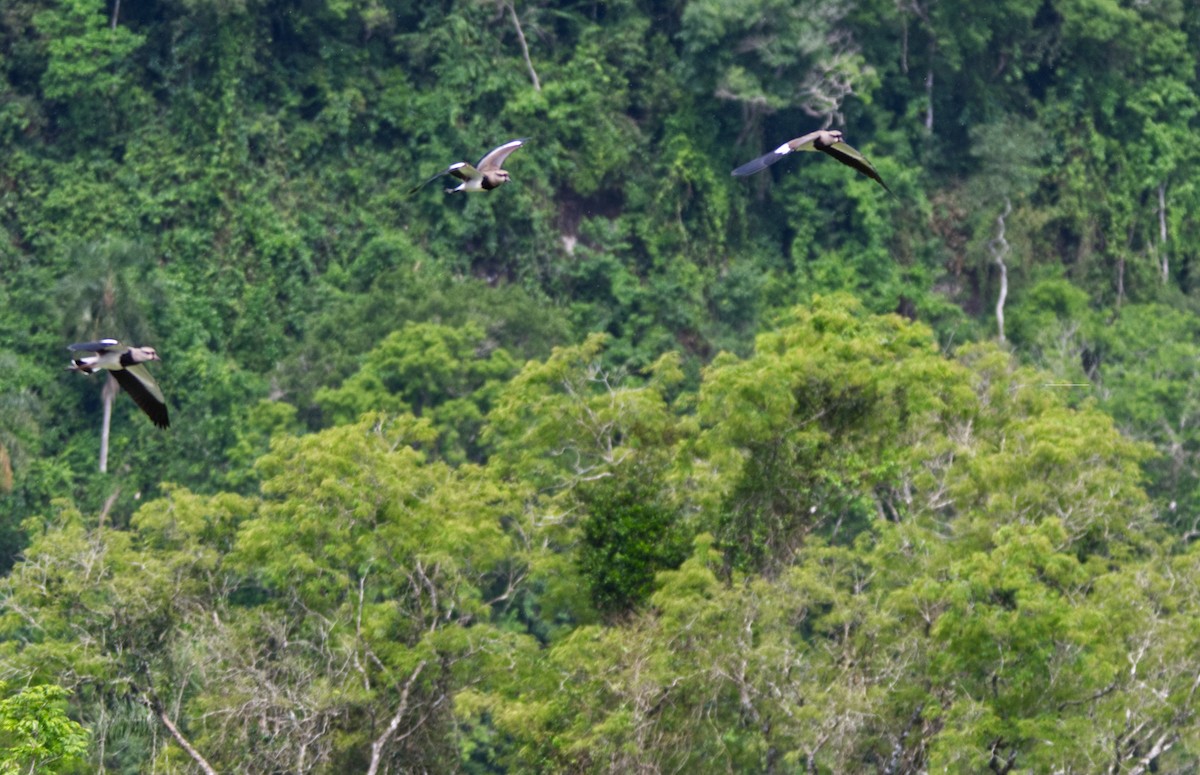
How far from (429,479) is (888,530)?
4020 mm

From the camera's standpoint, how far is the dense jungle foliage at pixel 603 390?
1975 centimetres

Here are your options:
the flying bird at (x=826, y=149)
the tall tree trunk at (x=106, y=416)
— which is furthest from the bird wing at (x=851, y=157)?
the tall tree trunk at (x=106, y=416)

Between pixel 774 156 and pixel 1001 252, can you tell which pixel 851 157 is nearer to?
pixel 774 156

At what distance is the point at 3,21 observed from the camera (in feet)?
108

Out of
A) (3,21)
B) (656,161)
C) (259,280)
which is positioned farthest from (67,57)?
(656,161)

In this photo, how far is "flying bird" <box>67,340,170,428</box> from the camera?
13.0 metres

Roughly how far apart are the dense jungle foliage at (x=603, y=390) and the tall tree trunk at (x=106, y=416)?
23 centimetres

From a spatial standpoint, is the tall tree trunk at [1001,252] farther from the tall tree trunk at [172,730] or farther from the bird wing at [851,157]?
the bird wing at [851,157]

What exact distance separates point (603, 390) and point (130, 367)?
55.8 feet

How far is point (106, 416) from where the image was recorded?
30844mm

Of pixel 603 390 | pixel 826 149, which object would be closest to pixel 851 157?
pixel 826 149

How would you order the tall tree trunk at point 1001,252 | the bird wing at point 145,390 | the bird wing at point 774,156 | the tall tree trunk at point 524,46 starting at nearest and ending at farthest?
1. the bird wing at point 774,156
2. the bird wing at point 145,390
3. the tall tree trunk at point 524,46
4. the tall tree trunk at point 1001,252

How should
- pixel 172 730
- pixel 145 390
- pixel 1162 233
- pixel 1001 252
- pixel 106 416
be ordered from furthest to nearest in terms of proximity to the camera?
pixel 1162 233
pixel 1001 252
pixel 106 416
pixel 172 730
pixel 145 390

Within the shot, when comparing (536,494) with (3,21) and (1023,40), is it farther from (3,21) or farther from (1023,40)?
(1023,40)
